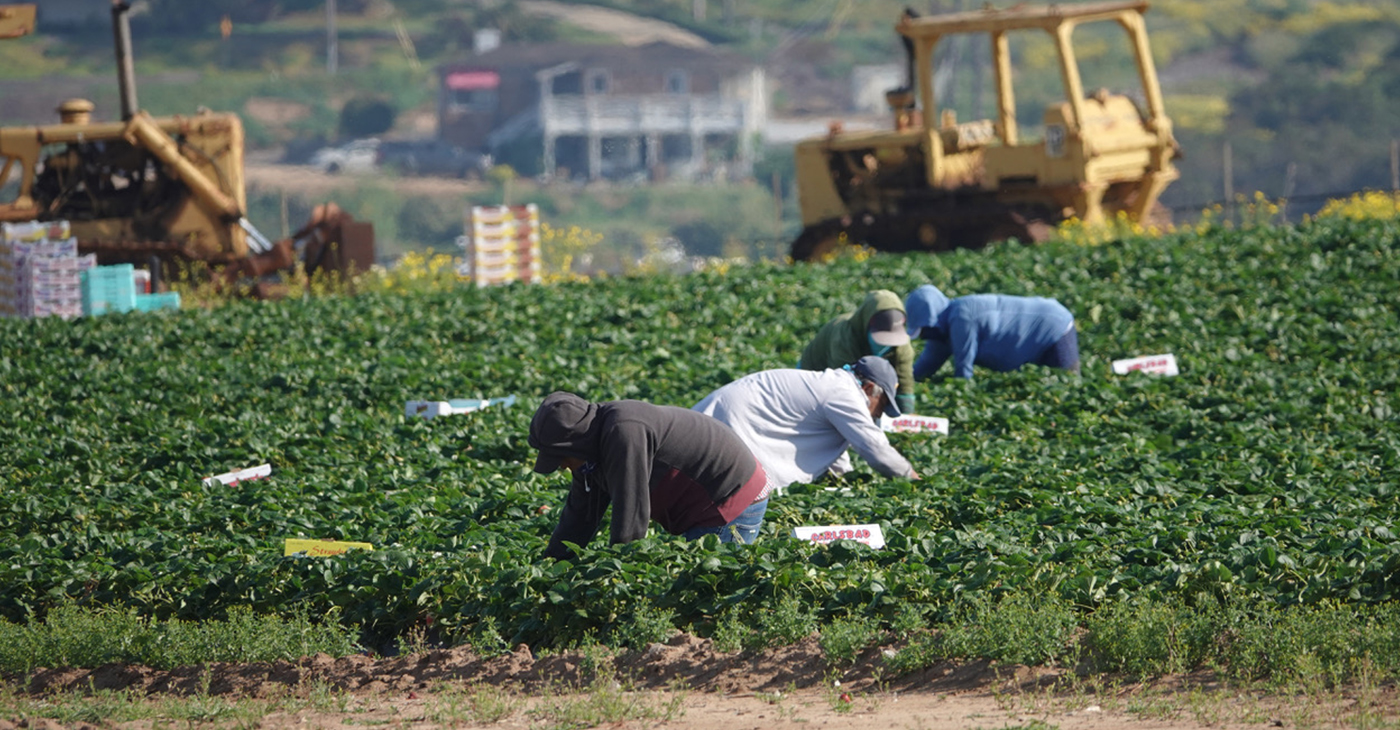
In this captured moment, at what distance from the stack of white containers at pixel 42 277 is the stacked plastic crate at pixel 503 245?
5.93 meters

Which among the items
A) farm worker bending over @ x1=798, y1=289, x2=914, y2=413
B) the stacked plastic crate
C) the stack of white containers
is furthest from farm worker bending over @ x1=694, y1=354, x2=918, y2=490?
the stacked plastic crate

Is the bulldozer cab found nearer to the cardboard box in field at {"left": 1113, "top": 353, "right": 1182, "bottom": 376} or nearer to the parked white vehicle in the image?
the cardboard box in field at {"left": 1113, "top": 353, "right": 1182, "bottom": 376}

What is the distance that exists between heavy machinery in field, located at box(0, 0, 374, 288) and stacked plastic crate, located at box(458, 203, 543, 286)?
1.74m

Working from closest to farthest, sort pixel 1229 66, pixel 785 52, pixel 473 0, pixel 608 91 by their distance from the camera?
1. pixel 608 91
2. pixel 1229 66
3. pixel 785 52
4. pixel 473 0

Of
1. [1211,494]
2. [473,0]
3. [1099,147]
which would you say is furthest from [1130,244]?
[473,0]

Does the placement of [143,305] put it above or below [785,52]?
below

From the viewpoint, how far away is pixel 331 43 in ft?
257

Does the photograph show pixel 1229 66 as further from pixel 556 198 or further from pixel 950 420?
pixel 950 420

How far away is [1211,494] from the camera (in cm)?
852

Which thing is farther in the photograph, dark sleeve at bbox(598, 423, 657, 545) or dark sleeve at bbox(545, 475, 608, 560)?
dark sleeve at bbox(545, 475, 608, 560)

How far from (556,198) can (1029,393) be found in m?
53.0

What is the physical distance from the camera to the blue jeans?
707 cm

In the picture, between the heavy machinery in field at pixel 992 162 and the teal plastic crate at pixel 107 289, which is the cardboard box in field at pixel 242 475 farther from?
the heavy machinery in field at pixel 992 162

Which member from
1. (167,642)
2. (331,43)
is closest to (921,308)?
(167,642)
